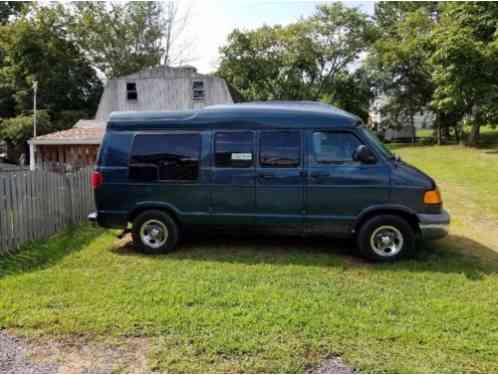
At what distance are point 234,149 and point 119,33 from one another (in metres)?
32.4

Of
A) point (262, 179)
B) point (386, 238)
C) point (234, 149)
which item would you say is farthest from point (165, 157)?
point (386, 238)

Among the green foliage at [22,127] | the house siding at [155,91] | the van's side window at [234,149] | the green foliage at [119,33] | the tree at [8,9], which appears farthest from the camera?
the tree at [8,9]

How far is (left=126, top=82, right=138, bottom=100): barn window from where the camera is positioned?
2281cm

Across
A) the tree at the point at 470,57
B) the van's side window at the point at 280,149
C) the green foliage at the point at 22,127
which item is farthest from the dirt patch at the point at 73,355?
the green foliage at the point at 22,127

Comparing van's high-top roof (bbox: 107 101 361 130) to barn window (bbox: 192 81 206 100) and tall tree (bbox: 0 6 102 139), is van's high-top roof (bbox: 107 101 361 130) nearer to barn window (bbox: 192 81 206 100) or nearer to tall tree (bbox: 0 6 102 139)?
barn window (bbox: 192 81 206 100)

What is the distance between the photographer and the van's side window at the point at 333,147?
545 centimetres

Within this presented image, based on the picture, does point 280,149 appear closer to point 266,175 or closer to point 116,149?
point 266,175

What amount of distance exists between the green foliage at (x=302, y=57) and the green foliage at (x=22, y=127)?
17453mm

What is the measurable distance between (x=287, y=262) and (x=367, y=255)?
1142 millimetres

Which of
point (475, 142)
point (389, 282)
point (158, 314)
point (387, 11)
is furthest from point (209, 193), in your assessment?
point (387, 11)

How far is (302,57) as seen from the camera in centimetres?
3741

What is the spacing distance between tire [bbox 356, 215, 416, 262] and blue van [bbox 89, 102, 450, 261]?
0.01 metres

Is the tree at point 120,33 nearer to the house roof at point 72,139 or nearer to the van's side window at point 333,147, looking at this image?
the house roof at point 72,139

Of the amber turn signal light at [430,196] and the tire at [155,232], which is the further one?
the tire at [155,232]
